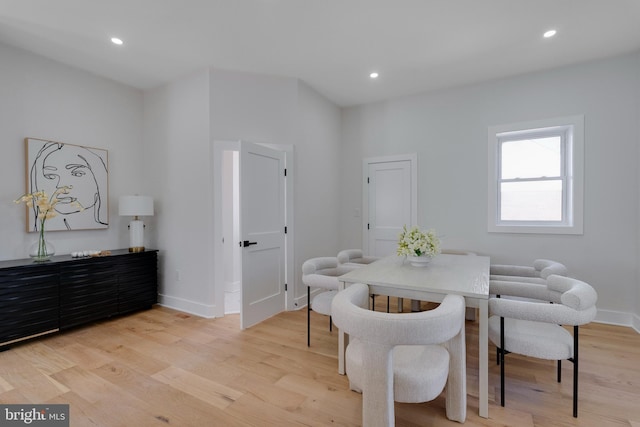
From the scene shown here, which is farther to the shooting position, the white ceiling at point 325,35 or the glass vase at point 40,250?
the glass vase at point 40,250

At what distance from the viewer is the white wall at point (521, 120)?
10.1 ft

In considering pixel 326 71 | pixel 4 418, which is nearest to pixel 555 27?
pixel 326 71

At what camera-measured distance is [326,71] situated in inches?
136

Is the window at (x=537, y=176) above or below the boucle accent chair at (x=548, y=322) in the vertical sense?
above

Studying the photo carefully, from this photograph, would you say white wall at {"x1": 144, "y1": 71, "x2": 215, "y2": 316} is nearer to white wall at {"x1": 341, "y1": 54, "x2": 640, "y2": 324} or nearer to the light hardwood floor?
the light hardwood floor

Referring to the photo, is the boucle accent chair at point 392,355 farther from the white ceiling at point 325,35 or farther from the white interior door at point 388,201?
the white interior door at point 388,201

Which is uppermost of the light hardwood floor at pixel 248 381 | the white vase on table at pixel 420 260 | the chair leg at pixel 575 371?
the white vase on table at pixel 420 260

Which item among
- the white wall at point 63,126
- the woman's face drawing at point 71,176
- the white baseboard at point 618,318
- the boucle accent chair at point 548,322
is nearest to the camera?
the boucle accent chair at point 548,322

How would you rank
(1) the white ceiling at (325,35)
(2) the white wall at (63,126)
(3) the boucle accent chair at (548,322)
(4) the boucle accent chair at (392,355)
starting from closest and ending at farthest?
(4) the boucle accent chair at (392,355) → (3) the boucle accent chair at (548,322) → (1) the white ceiling at (325,35) → (2) the white wall at (63,126)

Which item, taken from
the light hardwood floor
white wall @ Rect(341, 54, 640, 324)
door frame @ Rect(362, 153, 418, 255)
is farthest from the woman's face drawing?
door frame @ Rect(362, 153, 418, 255)

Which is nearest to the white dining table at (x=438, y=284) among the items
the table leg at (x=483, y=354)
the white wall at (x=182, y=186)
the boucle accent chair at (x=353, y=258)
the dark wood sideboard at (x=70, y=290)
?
the table leg at (x=483, y=354)

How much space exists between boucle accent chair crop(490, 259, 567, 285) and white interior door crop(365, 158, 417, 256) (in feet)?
4.83

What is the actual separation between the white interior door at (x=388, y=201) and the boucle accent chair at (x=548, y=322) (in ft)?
7.47

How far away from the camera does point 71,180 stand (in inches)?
A: 131
